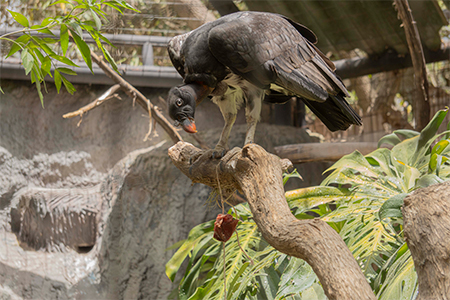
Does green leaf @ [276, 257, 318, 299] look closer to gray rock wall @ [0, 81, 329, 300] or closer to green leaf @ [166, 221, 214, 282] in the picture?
green leaf @ [166, 221, 214, 282]

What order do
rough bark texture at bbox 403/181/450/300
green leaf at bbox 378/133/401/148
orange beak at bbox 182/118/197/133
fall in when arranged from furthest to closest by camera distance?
green leaf at bbox 378/133/401/148
orange beak at bbox 182/118/197/133
rough bark texture at bbox 403/181/450/300

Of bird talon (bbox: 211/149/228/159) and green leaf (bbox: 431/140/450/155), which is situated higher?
green leaf (bbox: 431/140/450/155)

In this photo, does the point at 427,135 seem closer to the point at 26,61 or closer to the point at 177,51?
the point at 177,51

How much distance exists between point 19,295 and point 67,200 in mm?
832

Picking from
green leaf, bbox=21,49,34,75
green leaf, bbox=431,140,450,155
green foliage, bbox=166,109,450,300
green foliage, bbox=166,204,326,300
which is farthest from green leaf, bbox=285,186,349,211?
green leaf, bbox=21,49,34,75

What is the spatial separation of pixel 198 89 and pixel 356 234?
1.15m

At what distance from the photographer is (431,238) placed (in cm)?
78

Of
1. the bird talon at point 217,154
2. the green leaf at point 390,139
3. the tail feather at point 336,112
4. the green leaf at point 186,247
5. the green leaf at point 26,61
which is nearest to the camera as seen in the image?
the green leaf at point 26,61

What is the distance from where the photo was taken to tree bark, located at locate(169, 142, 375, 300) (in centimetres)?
85

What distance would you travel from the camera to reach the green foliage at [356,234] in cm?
174

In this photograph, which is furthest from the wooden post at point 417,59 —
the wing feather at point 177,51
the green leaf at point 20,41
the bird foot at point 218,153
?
the green leaf at point 20,41

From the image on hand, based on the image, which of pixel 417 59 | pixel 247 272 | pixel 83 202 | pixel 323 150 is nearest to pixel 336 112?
pixel 247 272

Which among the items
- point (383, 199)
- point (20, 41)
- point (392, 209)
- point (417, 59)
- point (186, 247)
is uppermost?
point (417, 59)

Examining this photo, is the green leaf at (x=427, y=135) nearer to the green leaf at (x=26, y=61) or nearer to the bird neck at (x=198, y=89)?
the bird neck at (x=198, y=89)
